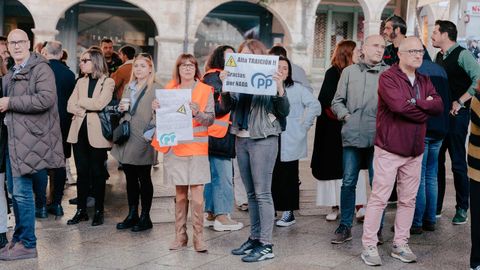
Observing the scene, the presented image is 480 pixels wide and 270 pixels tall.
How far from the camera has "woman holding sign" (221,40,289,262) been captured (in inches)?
270

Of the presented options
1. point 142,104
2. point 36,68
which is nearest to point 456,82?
point 142,104

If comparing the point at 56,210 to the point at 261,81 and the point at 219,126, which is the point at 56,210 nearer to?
the point at 219,126

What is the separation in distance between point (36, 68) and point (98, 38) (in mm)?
18390

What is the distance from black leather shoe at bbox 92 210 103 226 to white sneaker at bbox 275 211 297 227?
74.7 inches

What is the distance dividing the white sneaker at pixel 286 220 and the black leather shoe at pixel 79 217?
2116 mm

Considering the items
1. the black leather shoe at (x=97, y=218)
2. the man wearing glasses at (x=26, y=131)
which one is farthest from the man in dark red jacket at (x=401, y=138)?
the black leather shoe at (x=97, y=218)

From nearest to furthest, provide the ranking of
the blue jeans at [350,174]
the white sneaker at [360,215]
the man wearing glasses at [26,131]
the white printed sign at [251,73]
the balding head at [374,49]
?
the white printed sign at [251,73] < the man wearing glasses at [26,131] < the balding head at [374,49] < the blue jeans at [350,174] < the white sneaker at [360,215]

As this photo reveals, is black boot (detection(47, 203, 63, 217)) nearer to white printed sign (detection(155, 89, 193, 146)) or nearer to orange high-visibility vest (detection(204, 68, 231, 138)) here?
orange high-visibility vest (detection(204, 68, 231, 138))

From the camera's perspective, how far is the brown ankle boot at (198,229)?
7.26 m

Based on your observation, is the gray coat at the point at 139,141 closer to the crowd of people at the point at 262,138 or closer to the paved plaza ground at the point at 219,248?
the crowd of people at the point at 262,138

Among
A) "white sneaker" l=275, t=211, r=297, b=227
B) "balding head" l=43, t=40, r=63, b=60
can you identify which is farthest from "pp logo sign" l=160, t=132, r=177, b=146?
"balding head" l=43, t=40, r=63, b=60

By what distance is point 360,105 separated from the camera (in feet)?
24.4

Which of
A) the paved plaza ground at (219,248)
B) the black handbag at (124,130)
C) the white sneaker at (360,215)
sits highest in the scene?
the black handbag at (124,130)

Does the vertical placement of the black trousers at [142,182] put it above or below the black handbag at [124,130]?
below
